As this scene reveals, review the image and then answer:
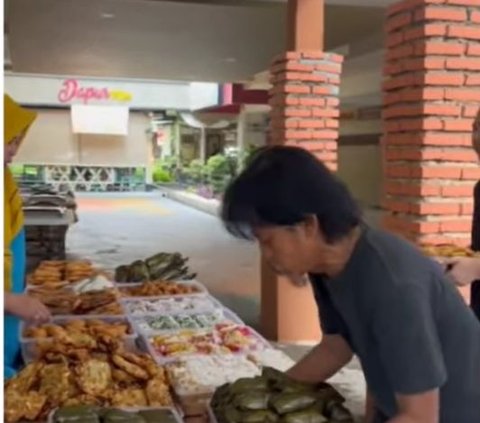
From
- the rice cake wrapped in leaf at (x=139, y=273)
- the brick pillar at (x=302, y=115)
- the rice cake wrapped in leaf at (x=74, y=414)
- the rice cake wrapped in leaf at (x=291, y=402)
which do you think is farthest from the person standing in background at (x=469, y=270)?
the brick pillar at (x=302, y=115)

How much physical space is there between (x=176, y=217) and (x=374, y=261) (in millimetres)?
15512

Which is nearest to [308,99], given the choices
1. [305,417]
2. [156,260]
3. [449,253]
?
[156,260]

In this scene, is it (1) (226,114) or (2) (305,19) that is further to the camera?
(1) (226,114)

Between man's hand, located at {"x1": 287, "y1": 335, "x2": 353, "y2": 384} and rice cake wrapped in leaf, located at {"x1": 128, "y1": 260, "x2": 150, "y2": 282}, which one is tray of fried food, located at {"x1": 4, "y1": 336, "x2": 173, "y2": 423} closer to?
man's hand, located at {"x1": 287, "y1": 335, "x2": 353, "y2": 384}

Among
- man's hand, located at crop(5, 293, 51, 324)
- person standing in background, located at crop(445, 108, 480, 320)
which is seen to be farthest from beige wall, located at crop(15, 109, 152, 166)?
person standing in background, located at crop(445, 108, 480, 320)

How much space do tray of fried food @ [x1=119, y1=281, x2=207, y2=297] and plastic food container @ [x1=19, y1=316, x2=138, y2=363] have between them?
56 centimetres

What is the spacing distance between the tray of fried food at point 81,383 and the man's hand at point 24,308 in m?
0.11

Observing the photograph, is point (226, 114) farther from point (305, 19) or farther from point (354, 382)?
point (354, 382)

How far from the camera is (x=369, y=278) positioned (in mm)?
1403

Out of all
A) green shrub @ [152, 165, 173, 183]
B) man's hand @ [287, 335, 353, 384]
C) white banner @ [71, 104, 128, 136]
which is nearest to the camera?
man's hand @ [287, 335, 353, 384]

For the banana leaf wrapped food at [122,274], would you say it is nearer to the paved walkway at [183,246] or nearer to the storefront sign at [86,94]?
the paved walkway at [183,246]

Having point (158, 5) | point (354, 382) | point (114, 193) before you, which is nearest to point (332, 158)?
point (158, 5)

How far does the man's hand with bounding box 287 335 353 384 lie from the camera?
180cm

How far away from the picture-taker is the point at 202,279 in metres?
8.99
